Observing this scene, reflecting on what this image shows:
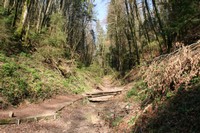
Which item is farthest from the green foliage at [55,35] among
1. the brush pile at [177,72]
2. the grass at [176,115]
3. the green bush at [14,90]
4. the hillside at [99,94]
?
the grass at [176,115]

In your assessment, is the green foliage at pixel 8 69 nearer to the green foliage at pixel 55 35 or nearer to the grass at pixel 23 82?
the grass at pixel 23 82

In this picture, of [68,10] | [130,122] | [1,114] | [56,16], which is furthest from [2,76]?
[68,10]

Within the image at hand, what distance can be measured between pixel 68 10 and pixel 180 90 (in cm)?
2864

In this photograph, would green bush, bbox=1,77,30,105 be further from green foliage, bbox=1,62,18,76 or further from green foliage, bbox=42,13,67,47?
green foliage, bbox=42,13,67,47

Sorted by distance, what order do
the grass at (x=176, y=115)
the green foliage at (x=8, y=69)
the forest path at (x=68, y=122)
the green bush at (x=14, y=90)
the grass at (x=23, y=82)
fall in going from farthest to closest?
the green foliage at (x=8, y=69) → the grass at (x=23, y=82) → the green bush at (x=14, y=90) → the forest path at (x=68, y=122) → the grass at (x=176, y=115)

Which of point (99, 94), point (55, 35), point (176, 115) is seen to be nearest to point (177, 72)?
point (176, 115)

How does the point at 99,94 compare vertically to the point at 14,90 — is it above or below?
below

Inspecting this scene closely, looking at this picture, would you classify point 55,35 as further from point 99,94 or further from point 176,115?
point 176,115

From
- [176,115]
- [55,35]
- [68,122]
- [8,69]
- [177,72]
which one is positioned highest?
[55,35]

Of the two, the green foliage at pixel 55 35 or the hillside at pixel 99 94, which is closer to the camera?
the hillside at pixel 99 94

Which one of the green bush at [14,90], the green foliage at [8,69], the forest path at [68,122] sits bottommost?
the forest path at [68,122]

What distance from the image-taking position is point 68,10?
3070 centimetres

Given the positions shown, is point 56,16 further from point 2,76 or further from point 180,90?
point 180,90

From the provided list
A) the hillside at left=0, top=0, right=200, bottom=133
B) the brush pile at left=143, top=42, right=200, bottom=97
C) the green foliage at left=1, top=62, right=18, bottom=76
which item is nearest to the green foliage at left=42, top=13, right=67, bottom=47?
the hillside at left=0, top=0, right=200, bottom=133
